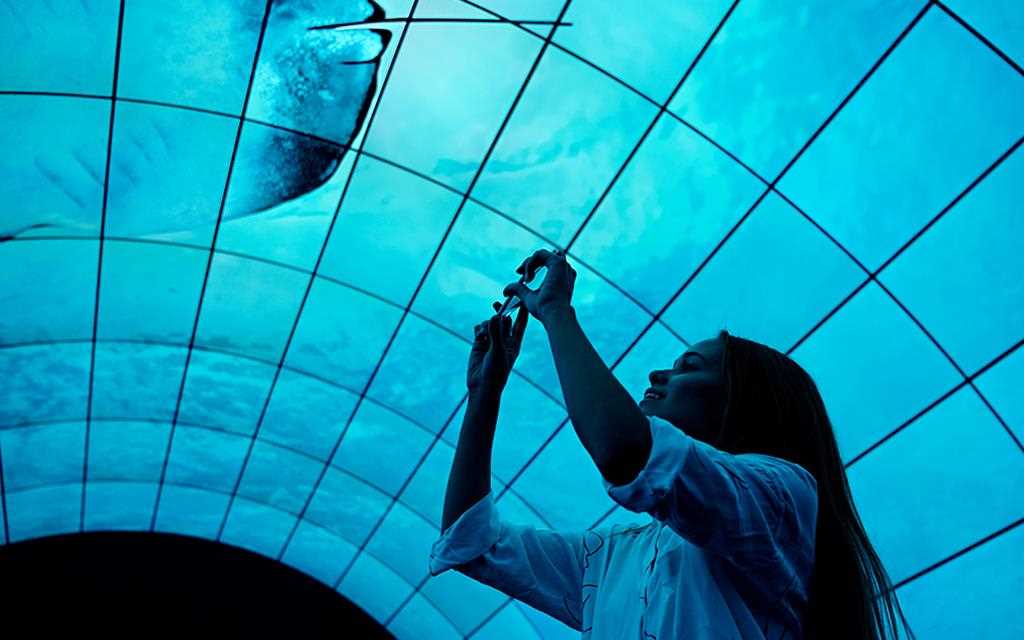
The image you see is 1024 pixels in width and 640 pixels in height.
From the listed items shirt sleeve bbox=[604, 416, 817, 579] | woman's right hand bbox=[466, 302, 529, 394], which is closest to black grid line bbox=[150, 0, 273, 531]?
woman's right hand bbox=[466, 302, 529, 394]

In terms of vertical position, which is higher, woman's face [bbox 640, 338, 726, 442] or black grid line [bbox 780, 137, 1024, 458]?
black grid line [bbox 780, 137, 1024, 458]

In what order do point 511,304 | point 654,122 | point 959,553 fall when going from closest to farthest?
point 511,304 → point 654,122 → point 959,553

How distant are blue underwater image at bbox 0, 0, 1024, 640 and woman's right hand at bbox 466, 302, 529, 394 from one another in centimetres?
516

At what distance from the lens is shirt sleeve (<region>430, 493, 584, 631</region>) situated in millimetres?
3268

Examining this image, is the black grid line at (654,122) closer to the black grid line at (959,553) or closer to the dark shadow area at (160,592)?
the black grid line at (959,553)

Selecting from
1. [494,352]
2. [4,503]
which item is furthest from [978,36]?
[4,503]

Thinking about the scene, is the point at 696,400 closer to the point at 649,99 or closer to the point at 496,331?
the point at 496,331

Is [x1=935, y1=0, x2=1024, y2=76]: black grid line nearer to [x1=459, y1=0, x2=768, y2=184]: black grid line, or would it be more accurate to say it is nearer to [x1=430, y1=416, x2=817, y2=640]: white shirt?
[x1=459, y1=0, x2=768, y2=184]: black grid line

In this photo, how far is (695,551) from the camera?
2.73 metres

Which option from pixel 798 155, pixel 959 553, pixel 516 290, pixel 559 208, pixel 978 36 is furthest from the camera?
pixel 559 208

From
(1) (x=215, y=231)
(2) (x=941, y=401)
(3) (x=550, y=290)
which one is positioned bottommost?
(3) (x=550, y=290)

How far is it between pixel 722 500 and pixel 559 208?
7920mm

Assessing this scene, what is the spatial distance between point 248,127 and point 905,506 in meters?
8.20

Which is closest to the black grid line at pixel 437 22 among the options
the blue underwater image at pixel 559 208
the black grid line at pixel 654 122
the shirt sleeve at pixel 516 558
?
the blue underwater image at pixel 559 208
